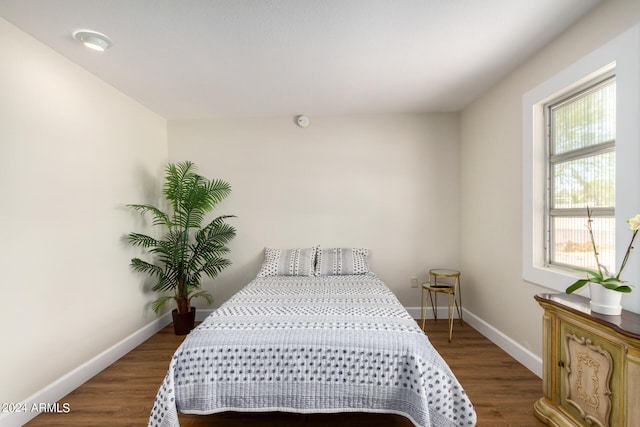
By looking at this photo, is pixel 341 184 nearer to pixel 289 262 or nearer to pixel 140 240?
pixel 289 262

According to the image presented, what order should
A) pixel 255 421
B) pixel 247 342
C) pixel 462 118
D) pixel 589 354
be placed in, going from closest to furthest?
pixel 589 354 → pixel 247 342 → pixel 255 421 → pixel 462 118

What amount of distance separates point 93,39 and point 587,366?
344 centimetres

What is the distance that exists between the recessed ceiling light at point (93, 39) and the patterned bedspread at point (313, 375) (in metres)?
1.99

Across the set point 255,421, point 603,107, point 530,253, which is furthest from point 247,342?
point 603,107

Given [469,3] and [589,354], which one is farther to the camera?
[469,3]

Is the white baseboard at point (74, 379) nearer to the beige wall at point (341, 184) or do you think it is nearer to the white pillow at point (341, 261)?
the beige wall at point (341, 184)

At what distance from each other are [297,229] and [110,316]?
2.00 metres

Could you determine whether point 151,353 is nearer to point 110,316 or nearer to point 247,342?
point 110,316

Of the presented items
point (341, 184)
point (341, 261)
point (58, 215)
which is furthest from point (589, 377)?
point (58, 215)

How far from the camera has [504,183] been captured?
278 centimetres

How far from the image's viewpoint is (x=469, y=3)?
1739 mm

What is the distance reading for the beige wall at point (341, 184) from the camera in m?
3.69

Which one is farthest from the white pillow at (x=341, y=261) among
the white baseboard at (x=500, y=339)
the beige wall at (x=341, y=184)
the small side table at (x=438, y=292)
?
the white baseboard at (x=500, y=339)

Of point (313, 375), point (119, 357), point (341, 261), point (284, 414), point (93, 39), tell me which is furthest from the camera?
point (341, 261)
